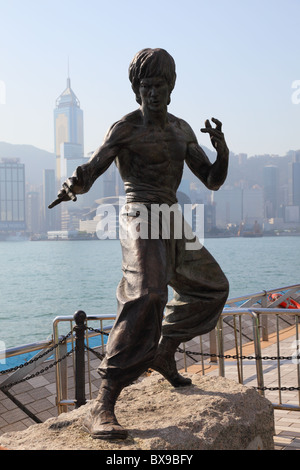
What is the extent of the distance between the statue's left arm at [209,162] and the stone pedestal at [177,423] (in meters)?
1.42

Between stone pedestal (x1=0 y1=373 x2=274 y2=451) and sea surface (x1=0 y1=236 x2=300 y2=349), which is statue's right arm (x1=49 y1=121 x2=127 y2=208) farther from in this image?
sea surface (x1=0 y1=236 x2=300 y2=349)

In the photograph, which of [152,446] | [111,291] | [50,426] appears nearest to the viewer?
[152,446]

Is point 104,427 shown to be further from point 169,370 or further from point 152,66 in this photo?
point 152,66

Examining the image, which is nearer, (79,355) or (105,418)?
(105,418)

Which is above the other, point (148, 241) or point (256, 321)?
point (148, 241)

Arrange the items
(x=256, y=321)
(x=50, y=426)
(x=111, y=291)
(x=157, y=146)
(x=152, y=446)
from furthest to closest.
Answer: (x=111, y=291) < (x=256, y=321) < (x=157, y=146) < (x=50, y=426) < (x=152, y=446)

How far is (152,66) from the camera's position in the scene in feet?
12.5

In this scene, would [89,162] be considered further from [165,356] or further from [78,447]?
[78,447]

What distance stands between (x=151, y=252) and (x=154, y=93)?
102cm

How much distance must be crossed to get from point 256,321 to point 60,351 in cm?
179

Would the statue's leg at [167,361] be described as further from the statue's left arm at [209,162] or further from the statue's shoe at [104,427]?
the statue's left arm at [209,162]

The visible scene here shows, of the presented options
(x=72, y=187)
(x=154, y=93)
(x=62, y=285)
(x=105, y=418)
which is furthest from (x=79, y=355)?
(x=62, y=285)
